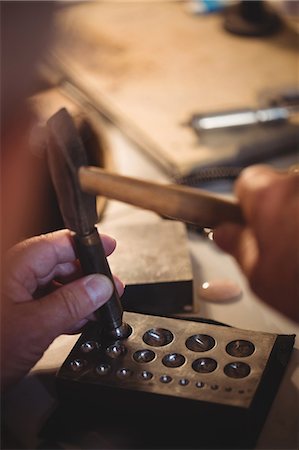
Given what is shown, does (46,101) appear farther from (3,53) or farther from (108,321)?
(3,53)

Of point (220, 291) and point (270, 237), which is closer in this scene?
point (270, 237)

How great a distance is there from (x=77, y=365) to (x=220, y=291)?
314mm

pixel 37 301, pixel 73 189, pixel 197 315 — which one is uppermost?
pixel 73 189

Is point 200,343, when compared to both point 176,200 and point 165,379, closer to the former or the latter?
point 165,379

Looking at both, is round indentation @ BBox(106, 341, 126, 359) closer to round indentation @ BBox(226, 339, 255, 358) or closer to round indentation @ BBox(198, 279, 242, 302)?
round indentation @ BBox(226, 339, 255, 358)

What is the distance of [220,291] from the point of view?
3.45 feet

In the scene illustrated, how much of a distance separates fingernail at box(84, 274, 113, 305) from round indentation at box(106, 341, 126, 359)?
0.22 feet

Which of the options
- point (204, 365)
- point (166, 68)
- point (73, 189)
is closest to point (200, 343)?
point (204, 365)

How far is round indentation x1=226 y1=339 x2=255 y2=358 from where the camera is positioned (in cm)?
82

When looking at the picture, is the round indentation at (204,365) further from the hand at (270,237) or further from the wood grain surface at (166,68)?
the wood grain surface at (166,68)

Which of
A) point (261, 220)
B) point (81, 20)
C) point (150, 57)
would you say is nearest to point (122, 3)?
point (81, 20)

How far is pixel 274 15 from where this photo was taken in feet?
6.48

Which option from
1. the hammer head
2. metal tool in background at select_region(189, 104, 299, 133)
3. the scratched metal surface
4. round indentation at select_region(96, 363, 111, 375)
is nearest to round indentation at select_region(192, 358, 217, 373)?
the scratched metal surface

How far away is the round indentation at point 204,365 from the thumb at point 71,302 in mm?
137
